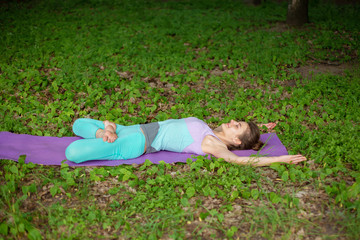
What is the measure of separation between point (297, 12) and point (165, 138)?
6504 millimetres

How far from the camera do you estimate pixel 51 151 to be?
3.91 metres

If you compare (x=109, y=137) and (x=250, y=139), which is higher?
(x=109, y=137)

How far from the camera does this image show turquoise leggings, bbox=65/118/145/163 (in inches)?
142

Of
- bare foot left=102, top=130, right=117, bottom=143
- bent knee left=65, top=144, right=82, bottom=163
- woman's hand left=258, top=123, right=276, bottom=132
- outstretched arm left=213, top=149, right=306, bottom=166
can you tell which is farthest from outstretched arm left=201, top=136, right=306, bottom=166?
bent knee left=65, top=144, right=82, bottom=163

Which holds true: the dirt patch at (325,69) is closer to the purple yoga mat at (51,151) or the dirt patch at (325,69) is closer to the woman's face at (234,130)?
the purple yoga mat at (51,151)

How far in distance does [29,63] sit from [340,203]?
597cm

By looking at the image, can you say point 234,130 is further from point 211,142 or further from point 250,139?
point 211,142

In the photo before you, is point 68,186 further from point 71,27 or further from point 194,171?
point 71,27

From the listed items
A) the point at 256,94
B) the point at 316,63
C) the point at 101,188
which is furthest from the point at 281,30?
the point at 101,188

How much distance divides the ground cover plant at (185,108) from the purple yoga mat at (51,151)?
14 centimetres

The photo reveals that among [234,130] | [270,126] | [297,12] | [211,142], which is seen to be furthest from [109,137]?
[297,12]

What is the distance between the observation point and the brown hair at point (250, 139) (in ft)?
13.0

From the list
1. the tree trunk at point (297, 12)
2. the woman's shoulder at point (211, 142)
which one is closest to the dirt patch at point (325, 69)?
the tree trunk at point (297, 12)

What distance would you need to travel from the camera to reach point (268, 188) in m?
3.33
